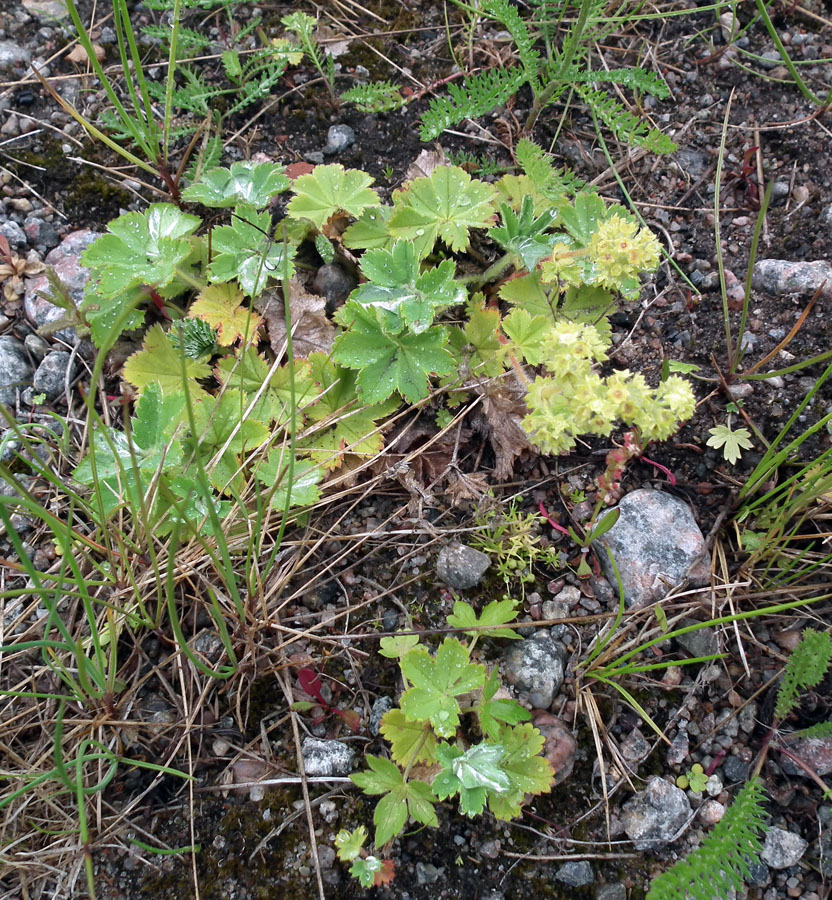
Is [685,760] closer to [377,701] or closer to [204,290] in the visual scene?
[377,701]

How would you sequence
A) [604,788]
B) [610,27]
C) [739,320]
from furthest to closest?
[610,27] → [739,320] → [604,788]

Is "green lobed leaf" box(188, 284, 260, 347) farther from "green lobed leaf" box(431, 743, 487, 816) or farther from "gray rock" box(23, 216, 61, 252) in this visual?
"green lobed leaf" box(431, 743, 487, 816)

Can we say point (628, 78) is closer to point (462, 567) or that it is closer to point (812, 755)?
point (462, 567)

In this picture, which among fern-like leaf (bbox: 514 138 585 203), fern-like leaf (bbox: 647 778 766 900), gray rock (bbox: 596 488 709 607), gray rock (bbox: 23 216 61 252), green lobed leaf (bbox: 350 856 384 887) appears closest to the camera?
fern-like leaf (bbox: 647 778 766 900)

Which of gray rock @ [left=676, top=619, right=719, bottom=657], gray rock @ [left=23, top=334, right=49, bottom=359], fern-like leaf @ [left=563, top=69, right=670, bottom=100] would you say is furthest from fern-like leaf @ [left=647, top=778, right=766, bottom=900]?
gray rock @ [left=23, top=334, right=49, bottom=359]

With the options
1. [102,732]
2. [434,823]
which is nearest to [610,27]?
[434,823]

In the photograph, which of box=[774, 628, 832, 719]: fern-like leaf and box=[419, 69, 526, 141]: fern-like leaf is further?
box=[419, 69, 526, 141]: fern-like leaf
